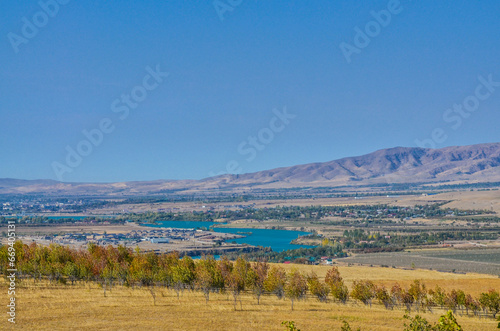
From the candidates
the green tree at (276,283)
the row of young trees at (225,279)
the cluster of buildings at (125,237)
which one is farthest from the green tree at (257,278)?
the cluster of buildings at (125,237)

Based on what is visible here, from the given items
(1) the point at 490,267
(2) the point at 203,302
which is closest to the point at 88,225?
(1) the point at 490,267

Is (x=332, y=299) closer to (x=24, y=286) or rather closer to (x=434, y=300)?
(x=434, y=300)

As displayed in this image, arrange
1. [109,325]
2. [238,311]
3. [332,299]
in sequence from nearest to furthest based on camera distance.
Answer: [109,325] → [238,311] → [332,299]

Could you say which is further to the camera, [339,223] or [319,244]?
[339,223]

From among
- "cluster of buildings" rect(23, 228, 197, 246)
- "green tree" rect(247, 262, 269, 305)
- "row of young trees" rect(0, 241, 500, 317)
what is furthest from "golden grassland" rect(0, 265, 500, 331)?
"cluster of buildings" rect(23, 228, 197, 246)

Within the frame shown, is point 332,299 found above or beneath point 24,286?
beneath

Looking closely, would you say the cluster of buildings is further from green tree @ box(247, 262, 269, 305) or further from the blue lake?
green tree @ box(247, 262, 269, 305)

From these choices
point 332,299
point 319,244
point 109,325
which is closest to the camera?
point 109,325
